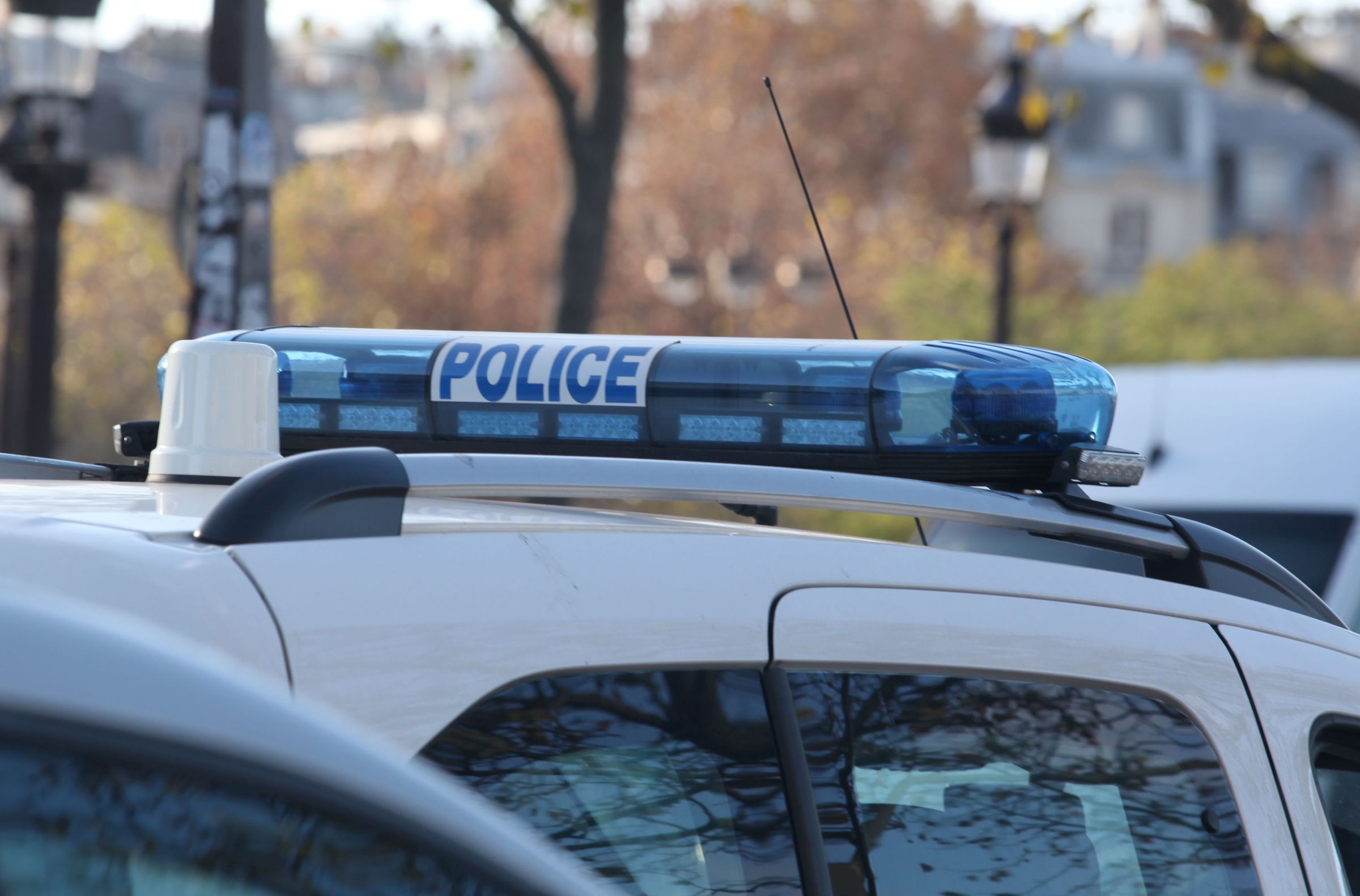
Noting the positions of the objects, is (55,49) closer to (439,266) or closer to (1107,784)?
(1107,784)

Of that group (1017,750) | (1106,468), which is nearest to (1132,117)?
(1106,468)

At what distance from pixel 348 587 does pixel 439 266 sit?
3242cm

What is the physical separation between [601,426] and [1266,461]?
173 inches

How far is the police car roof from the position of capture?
2.63 ft

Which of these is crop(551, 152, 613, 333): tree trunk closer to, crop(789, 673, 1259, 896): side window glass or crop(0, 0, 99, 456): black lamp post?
crop(0, 0, 99, 456): black lamp post

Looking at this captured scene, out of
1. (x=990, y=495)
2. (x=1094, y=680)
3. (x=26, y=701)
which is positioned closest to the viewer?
(x=26, y=701)

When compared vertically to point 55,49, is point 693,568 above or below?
below

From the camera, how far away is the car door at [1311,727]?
68.8 inches

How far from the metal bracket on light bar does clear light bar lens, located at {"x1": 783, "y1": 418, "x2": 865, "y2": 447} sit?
9cm

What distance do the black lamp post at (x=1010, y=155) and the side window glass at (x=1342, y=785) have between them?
918 cm

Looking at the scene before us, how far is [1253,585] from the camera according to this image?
1.87 metres

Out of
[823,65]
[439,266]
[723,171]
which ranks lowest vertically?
[439,266]

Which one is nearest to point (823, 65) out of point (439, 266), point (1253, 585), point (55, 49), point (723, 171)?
point (723, 171)

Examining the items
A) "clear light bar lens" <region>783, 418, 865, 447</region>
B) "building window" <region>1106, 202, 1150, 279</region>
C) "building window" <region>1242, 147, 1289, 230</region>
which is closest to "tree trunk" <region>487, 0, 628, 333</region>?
"clear light bar lens" <region>783, 418, 865, 447</region>
